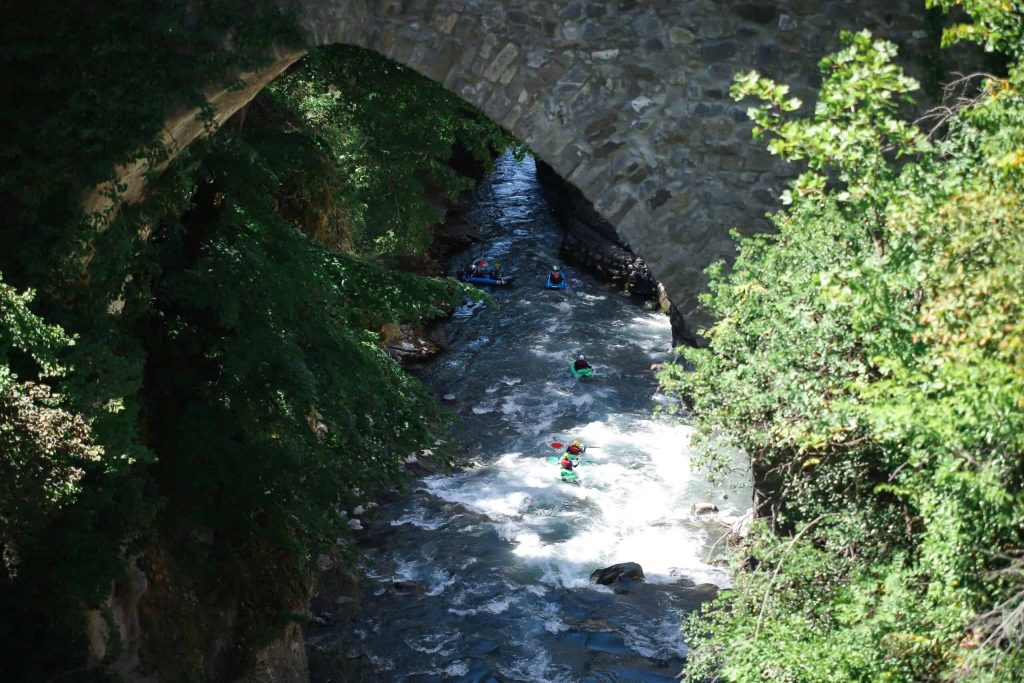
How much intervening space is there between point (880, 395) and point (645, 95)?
266 cm

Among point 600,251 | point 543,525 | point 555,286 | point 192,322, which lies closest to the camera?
point 192,322

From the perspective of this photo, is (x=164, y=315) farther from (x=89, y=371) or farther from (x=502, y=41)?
(x=502, y=41)

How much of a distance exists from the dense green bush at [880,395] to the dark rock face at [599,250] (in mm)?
15713

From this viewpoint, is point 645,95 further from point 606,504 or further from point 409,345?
point 409,345

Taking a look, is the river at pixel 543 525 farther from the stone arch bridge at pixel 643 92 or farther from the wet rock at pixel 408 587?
the stone arch bridge at pixel 643 92

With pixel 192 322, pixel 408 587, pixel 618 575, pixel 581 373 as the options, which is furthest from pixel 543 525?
pixel 192 322

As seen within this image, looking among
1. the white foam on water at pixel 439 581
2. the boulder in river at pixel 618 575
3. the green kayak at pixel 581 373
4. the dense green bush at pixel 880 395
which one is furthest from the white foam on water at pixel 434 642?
the green kayak at pixel 581 373

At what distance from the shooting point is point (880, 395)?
15.4 feet

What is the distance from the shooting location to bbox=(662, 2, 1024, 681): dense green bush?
14.0ft

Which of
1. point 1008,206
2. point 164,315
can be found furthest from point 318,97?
point 1008,206

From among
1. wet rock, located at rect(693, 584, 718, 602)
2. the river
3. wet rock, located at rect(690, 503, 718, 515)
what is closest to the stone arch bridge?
the river

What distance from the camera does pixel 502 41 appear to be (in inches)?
258

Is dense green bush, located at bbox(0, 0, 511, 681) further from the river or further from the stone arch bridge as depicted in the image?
the river

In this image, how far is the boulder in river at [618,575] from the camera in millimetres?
12469
